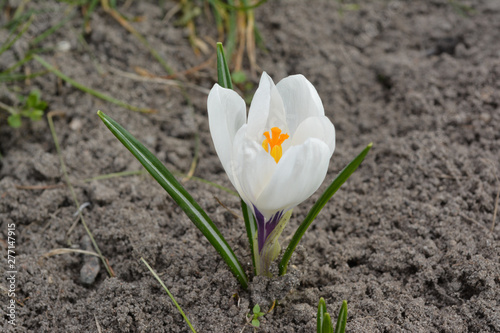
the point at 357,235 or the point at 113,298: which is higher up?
the point at 357,235

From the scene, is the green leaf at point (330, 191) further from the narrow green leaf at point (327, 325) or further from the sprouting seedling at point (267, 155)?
the narrow green leaf at point (327, 325)

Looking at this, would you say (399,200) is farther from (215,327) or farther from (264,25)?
(264,25)

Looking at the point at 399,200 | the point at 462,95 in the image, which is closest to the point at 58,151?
the point at 399,200

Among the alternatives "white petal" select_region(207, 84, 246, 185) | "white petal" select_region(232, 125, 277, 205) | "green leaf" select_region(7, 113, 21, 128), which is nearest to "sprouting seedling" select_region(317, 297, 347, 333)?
"white petal" select_region(232, 125, 277, 205)

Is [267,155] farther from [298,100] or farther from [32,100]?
[32,100]

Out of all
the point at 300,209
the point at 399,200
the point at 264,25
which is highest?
the point at 264,25
